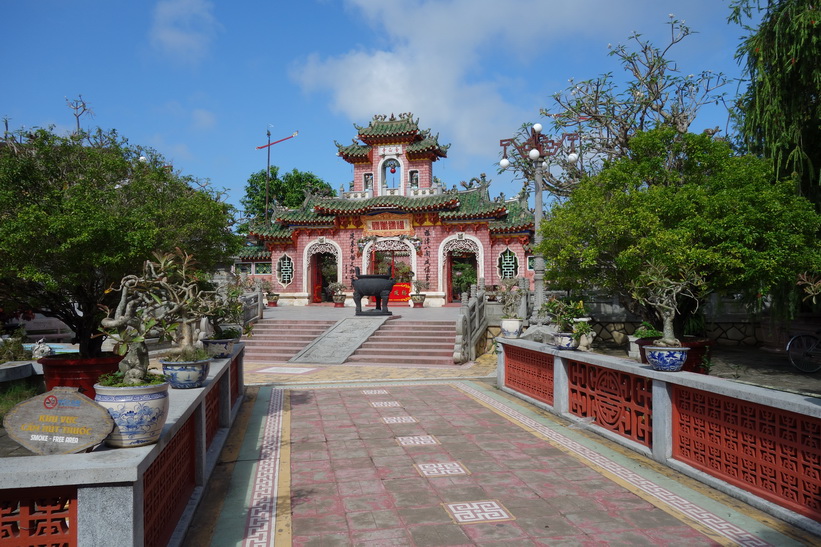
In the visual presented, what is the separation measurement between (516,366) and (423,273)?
53.1 feet

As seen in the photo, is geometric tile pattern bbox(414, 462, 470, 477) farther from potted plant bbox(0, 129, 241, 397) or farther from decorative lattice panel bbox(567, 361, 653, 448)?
potted plant bbox(0, 129, 241, 397)

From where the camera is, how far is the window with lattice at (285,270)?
26.3 meters

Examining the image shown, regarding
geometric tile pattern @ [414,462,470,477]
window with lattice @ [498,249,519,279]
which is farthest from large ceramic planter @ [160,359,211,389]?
window with lattice @ [498,249,519,279]

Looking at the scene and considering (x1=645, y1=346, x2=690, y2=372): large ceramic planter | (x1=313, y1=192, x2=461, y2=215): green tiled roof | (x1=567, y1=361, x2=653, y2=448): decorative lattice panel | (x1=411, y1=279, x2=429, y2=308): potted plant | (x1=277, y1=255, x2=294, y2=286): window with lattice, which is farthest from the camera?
(x1=277, y1=255, x2=294, y2=286): window with lattice

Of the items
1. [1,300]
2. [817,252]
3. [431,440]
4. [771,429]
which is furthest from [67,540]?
[817,252]

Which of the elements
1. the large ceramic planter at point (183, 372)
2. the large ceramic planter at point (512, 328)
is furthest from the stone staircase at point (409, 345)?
the large ceramic planter at point (183, 372)

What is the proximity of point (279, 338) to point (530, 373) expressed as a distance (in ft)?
29.8

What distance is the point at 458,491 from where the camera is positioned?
436 centimetres

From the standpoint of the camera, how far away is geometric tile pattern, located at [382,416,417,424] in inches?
268

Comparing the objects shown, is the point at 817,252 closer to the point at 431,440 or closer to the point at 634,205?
the point at 634,205

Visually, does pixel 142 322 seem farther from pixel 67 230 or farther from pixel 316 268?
pixel 316 268

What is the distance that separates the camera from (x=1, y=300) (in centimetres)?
694

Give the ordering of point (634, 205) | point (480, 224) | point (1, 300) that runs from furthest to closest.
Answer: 1. point (480, 224)
2. point (634, 205)
3. point (1, 300)

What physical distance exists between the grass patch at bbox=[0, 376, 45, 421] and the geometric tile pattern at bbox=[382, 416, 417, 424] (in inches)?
165
